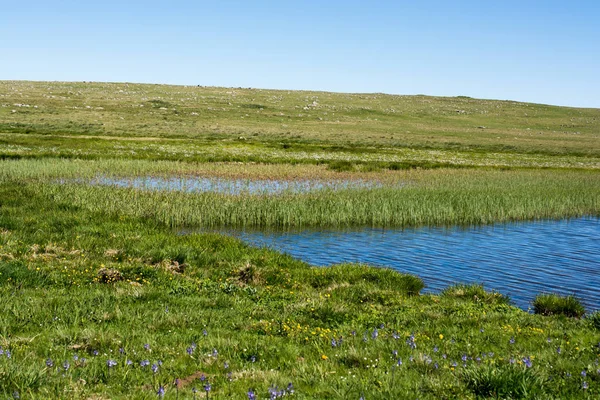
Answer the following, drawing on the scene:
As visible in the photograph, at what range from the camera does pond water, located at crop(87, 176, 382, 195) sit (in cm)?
3369

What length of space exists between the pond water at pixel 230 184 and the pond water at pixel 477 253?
Result: 324 inches

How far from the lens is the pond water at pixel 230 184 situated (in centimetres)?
3369

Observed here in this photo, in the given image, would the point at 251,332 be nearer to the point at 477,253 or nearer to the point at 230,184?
the point at 477,253

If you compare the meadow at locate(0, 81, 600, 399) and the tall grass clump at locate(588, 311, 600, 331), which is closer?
the meadow at locate(0, 81, 600, 399)

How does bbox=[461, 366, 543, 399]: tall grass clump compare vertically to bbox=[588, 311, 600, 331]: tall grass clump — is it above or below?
above

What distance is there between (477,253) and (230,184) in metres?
17.4

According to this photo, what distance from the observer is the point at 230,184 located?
1443 inches

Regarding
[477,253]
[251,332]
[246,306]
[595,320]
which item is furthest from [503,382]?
[477,253]

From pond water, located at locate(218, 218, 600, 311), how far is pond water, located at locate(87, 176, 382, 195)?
824 centimetres

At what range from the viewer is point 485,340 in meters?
9.59

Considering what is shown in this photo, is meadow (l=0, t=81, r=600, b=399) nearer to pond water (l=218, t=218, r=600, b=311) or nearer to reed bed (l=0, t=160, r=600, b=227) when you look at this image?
reed bed (l=0, t=160, r=600, b=227)

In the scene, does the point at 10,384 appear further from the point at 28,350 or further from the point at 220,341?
the point at 220,341

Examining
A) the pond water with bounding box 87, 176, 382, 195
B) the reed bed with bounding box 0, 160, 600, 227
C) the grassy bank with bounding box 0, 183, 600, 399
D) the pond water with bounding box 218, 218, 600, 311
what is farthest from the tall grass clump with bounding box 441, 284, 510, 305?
the pond water with bounding box 87, 176, 382, 195

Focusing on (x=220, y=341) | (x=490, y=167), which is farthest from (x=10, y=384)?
(x=490, y=167)
